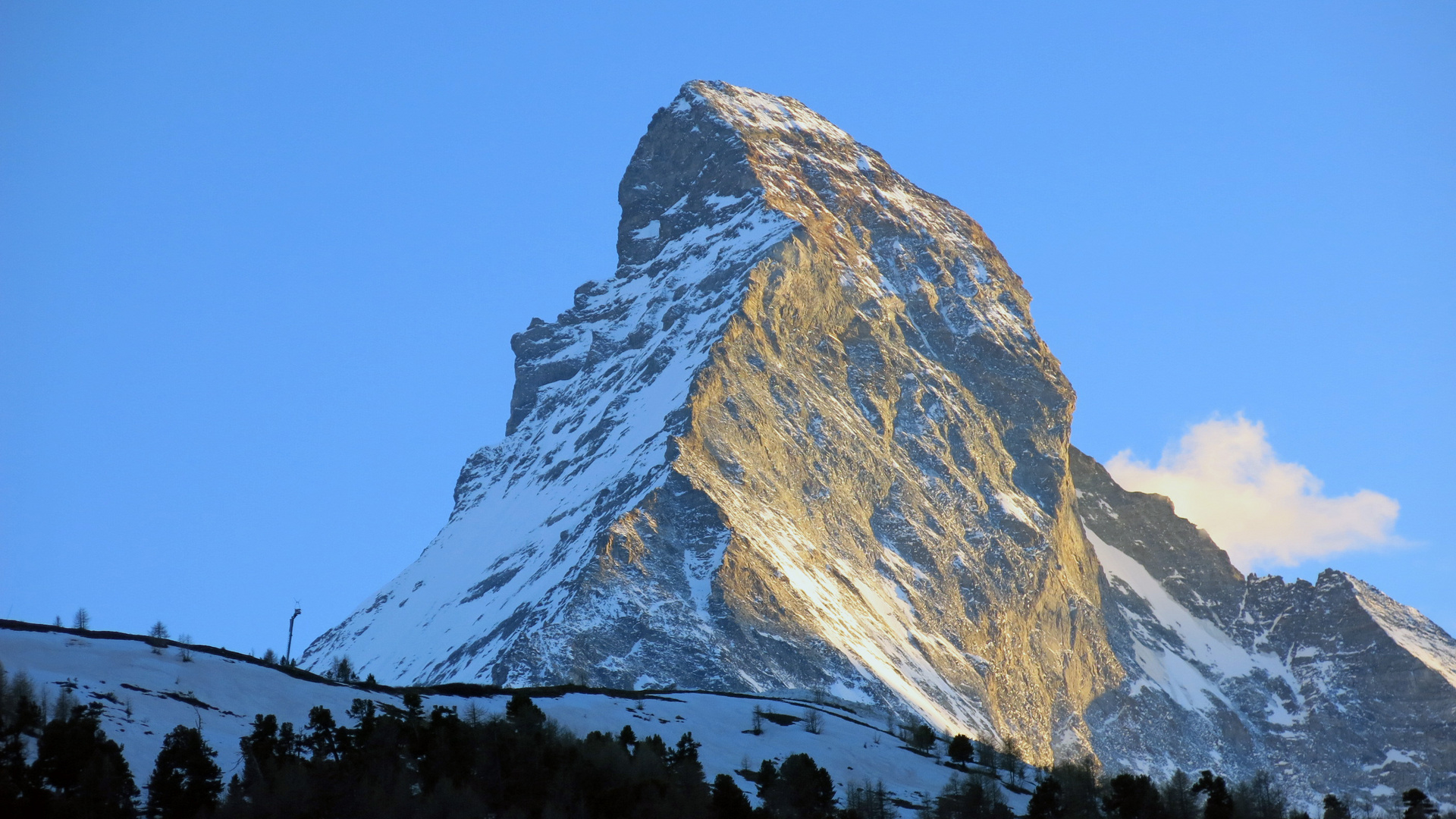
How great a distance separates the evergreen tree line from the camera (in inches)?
4166

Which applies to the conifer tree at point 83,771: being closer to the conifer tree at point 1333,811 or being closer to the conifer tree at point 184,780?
the conifer tree at point 184,780

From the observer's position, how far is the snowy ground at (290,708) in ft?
391

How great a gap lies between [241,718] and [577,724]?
3324 cm

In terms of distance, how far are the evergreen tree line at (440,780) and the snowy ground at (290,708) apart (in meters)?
2.38

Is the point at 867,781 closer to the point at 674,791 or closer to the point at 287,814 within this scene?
the point at 674,791

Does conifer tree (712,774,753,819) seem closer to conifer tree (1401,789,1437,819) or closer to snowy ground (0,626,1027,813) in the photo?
snowy ground (0,626,1027,813)

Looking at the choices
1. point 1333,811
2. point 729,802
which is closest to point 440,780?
point 729,802

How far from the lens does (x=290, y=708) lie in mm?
128750

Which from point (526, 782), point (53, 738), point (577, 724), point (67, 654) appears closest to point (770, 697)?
point (577, 724)

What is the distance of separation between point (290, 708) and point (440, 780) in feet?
55.9

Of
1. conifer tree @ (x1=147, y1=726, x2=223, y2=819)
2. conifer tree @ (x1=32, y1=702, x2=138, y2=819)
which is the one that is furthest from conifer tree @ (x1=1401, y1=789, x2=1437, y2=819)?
conifer tree @ (x1=32, y1=702, x2=138, y2=819)

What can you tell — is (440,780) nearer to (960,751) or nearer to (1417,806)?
(960,751)

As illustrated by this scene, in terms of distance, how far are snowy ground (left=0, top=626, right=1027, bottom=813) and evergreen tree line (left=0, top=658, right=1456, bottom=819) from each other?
2.38 m

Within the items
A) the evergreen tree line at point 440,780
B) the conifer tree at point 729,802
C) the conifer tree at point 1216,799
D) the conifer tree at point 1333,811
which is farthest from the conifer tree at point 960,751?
the conifer tree at point 729,802
